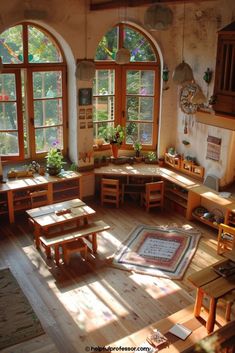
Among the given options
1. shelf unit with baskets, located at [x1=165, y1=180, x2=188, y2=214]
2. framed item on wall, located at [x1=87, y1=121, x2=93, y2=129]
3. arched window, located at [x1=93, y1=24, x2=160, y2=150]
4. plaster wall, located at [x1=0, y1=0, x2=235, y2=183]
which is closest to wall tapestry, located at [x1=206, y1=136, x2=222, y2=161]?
plaster wall, located at [x1=0, y1=0, x2=235, y2=183]

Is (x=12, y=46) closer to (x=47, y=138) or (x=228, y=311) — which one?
(x=47, y=138)

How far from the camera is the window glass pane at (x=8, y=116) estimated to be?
8.73m

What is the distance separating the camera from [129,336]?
550 cm

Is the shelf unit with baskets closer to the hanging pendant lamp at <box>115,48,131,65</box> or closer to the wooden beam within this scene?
the hanging pendant lamp at <box>115,48,131,65</box>

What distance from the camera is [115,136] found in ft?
31.5

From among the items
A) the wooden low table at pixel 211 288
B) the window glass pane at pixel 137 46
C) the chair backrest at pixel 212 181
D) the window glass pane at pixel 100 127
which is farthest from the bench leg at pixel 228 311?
the window glass pane at pixel 137 46

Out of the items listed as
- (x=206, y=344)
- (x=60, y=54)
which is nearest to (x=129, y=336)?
(x=206, y=344)

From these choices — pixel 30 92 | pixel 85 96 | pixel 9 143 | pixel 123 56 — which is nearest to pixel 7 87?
pixel 30 92

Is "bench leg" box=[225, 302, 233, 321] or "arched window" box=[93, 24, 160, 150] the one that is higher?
"arched window" box=[93, 24, 160, 150]

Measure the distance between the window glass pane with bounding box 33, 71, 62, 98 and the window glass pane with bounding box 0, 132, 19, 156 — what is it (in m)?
0.98

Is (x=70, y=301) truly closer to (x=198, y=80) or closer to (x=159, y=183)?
(x=159, y=183)

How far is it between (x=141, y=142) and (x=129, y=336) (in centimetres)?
553

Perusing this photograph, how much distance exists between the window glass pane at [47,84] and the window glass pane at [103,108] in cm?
87

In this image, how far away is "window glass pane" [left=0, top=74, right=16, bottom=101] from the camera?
8.59 meters
